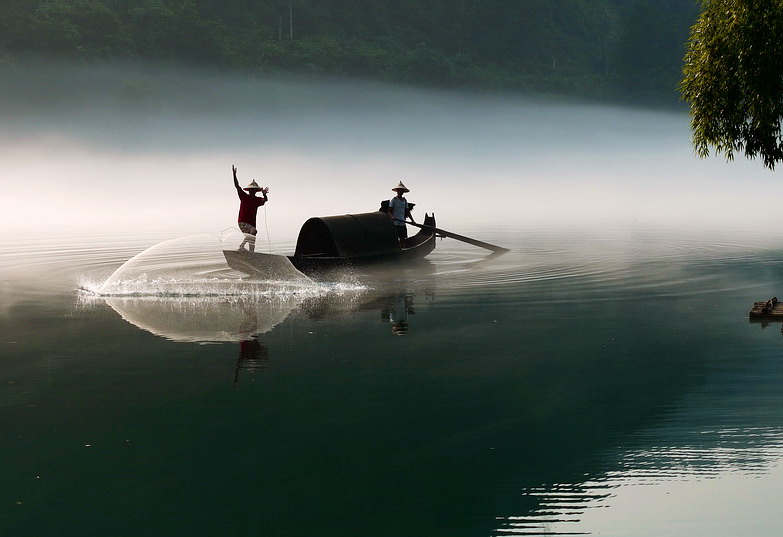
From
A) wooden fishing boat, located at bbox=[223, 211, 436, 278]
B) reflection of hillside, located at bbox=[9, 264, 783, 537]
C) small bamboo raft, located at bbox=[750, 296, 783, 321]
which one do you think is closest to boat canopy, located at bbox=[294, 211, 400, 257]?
wooden fishing boat, located at bbox=[223, 211, 436, 278]

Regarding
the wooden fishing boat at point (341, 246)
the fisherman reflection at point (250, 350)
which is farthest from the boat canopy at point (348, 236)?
the fisherman reflection at point (250, 350)

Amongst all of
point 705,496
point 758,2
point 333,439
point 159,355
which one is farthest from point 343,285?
point 705,496

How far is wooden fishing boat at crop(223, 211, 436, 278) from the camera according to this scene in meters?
28.0

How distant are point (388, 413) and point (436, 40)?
174 m

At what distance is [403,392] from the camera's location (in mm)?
13945

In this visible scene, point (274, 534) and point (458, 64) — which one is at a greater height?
point (458, 64)

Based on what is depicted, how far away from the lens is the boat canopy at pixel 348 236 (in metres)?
28.7

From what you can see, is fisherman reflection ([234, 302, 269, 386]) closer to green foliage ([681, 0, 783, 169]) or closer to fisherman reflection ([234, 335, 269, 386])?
fisherman reflection ([234, 335, 269, 386])

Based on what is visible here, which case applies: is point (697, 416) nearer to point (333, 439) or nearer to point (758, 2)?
point (333, 439)

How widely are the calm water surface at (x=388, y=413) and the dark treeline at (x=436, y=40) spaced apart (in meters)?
138

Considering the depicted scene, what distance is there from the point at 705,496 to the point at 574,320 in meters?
11.0

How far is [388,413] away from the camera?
12773 mm

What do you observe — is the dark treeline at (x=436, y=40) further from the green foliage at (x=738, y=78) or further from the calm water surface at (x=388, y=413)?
the green foliage at (x=738, y=78)

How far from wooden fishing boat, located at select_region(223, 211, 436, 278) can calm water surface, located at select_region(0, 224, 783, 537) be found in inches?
104
